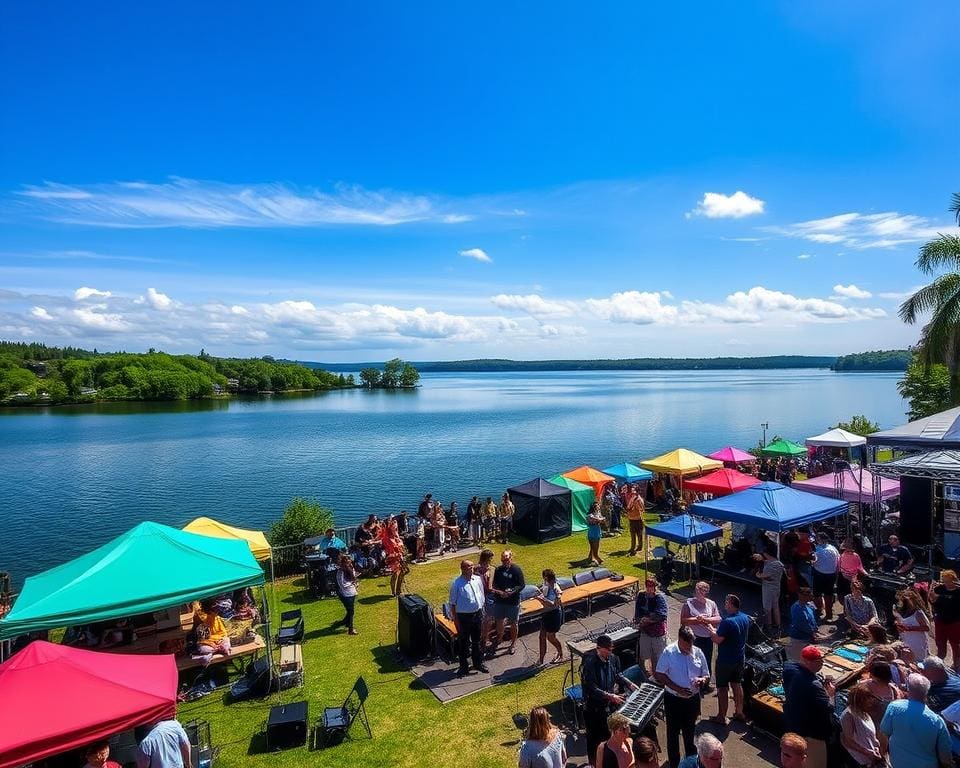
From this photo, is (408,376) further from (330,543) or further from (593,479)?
(330,543)

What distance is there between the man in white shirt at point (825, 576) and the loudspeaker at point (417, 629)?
710 cm

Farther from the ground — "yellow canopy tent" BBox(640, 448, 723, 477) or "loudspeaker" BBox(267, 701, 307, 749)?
"yellow canopy tent" BBox(640, 448, 723, 477)

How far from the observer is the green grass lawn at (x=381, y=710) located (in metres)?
6.92

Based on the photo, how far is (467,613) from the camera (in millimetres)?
8641

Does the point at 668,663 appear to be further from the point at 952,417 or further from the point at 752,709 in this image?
the point at 952,417

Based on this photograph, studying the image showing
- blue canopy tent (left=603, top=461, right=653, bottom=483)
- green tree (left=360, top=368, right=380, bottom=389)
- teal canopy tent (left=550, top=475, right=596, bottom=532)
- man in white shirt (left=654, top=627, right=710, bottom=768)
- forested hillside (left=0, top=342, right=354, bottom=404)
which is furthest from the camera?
green tree (left=360, top=368, right=380, bottom=389)

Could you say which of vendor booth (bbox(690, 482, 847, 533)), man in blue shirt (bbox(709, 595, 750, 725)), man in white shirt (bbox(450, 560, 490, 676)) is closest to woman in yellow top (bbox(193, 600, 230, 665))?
man in white shirt (bbox(450, 560, 490, 676))

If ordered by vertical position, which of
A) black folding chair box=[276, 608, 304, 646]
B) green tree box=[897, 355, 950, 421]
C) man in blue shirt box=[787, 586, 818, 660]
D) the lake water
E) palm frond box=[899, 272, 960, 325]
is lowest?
the lake water

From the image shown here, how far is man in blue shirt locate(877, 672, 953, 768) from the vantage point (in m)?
4.70

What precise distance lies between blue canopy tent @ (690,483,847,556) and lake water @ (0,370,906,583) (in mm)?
20421

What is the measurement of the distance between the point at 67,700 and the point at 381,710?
401 centimetres

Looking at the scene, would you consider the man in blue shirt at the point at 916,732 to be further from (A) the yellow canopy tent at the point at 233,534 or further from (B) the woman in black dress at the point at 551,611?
(A) the yellow canopy tent at the point at 233,534

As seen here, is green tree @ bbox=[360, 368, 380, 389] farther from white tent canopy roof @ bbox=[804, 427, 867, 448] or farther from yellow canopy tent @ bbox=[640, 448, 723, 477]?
white tent canopy roof @ bbox=[804, 427, 867, 448]

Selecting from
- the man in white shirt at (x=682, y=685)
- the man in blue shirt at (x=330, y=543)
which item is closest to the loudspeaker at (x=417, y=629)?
the man in white shirt at (x=682, y=685)
